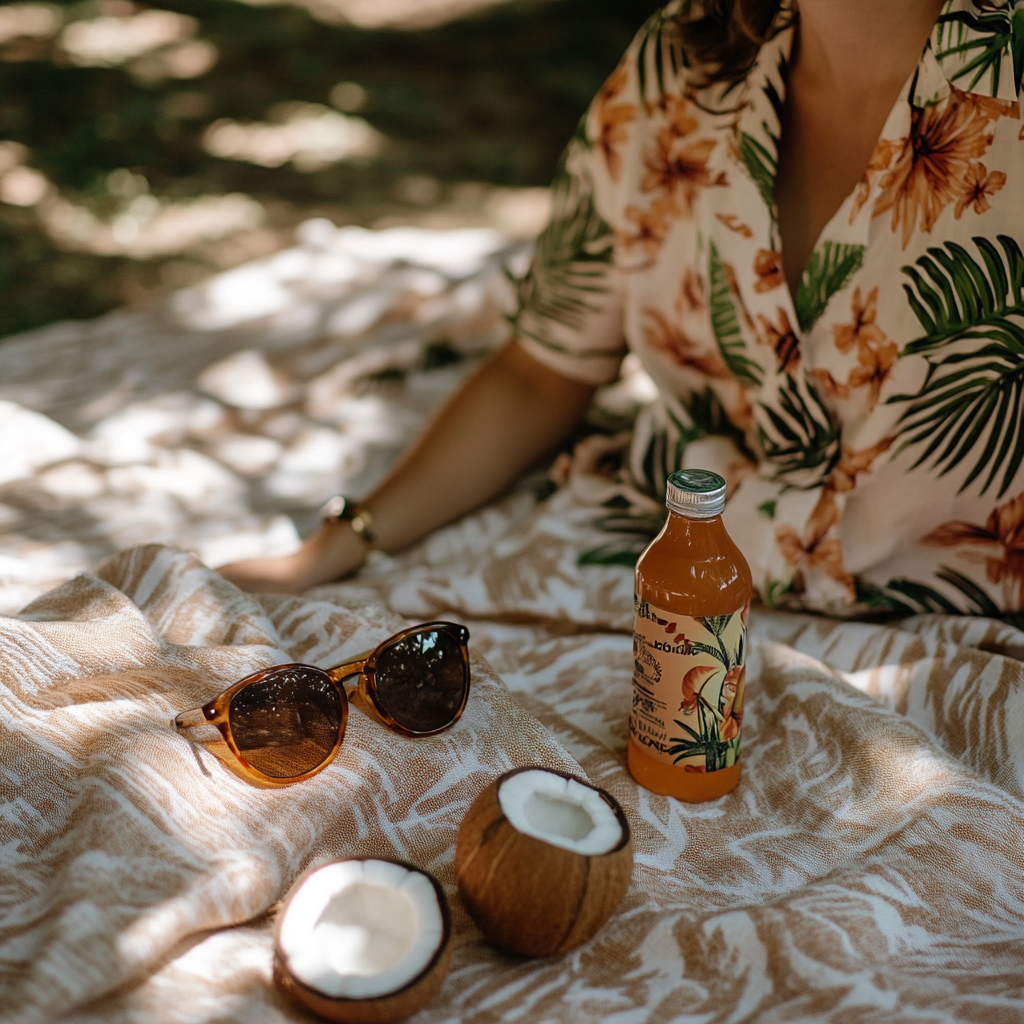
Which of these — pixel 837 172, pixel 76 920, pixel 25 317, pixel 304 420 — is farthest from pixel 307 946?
pixel 25 317

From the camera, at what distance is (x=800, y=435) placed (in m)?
1.26

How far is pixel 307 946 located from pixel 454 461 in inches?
33.7

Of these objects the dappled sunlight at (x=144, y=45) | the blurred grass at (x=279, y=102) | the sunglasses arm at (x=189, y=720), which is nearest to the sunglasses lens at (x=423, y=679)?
the sunglasses arm at (x=189, y=720)

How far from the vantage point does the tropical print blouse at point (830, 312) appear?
110 cm

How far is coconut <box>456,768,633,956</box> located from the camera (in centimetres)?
74

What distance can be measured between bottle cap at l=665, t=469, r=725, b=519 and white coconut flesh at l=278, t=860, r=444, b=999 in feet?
1.14

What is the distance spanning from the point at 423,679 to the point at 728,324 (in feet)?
1.99

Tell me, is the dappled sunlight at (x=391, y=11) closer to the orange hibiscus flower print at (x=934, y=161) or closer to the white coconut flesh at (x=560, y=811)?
the orange hibiscus flower print at (x=934, y=161)

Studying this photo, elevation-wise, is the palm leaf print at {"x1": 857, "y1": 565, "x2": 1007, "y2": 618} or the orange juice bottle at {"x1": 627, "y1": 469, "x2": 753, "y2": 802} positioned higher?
the orange juice bottle at {"x1": 627, "y1": 469, "x2": 753, "y2": 802}

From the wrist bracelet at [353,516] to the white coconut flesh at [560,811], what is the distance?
0.66 m

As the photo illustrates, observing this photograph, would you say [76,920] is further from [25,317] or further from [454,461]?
[25,317]

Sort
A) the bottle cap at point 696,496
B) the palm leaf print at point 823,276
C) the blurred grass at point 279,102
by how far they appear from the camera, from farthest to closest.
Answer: the blurred grass at point 279,102 < the palm leaf print at point 823,276 < the bottle cap at point 696,496

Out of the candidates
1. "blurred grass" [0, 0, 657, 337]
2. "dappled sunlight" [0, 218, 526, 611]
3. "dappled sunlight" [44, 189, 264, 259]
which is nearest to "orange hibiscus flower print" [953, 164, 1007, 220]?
"dappled sunlight" [0, 218, 526, 611]

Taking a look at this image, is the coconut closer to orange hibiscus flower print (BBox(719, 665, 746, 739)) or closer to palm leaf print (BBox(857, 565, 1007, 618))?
orange hibiscus flower print (BBox(719, 665, 746, 739))
